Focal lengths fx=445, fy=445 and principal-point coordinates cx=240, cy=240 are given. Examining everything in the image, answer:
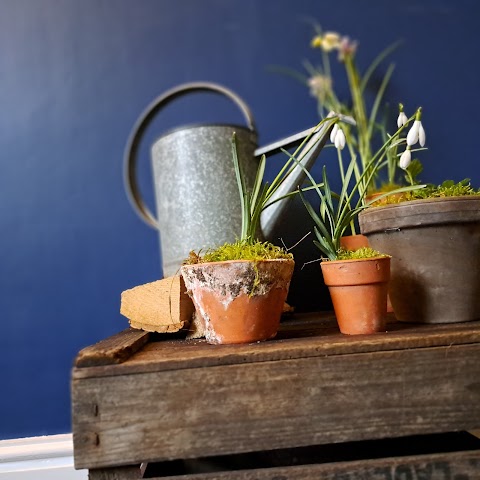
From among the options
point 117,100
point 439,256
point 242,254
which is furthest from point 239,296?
point 117,100

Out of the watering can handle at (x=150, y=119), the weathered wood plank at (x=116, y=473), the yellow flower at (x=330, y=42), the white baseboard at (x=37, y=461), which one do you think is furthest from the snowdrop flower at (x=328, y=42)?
the white baseboard at (x=37, y=461)

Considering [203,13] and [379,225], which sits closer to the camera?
[379,225]

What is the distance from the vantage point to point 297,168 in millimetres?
736

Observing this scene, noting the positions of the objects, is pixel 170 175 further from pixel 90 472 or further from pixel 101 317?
pixel 90 472

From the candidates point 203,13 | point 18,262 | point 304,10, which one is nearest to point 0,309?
point 18,262

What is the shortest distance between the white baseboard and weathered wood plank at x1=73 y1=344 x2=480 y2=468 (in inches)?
23.3

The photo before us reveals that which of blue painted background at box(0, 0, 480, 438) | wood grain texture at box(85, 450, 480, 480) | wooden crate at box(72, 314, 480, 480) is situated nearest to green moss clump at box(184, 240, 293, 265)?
wooden crate at box(72, 314, 480, 480)

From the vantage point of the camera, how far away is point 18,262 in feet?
3.37

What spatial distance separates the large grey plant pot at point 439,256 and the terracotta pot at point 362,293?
0.07 metres

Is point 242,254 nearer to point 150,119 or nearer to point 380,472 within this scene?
point 380,472

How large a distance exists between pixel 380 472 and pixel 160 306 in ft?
1.16

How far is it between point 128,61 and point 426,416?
0.98 meters

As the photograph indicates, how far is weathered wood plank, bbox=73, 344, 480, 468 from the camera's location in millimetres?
460

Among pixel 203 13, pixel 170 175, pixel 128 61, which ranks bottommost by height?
pixel 170 175
